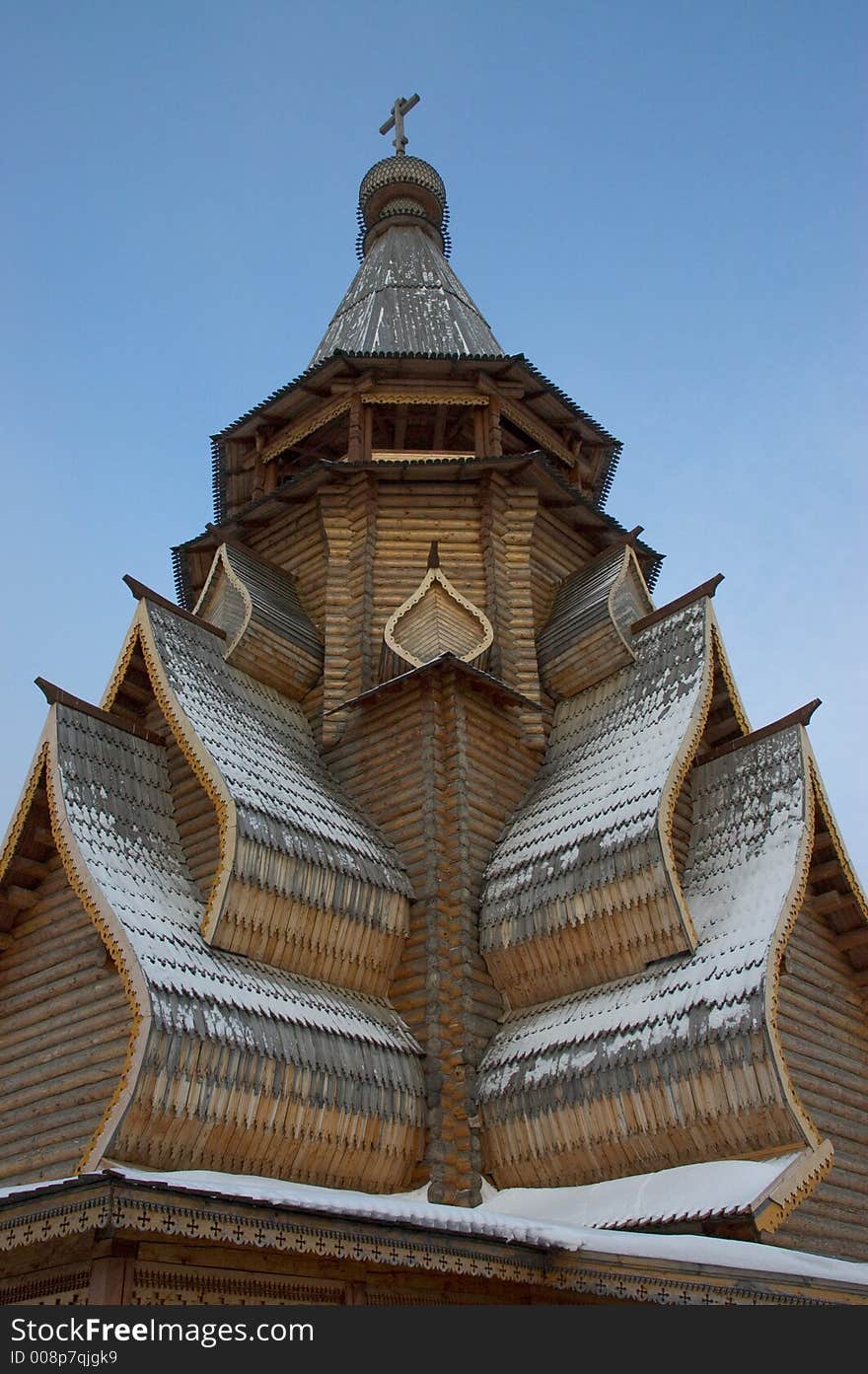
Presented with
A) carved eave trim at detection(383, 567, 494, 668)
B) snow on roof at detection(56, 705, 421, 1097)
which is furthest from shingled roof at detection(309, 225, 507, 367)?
snow on roof at detection(56, 705, 421, 1097)

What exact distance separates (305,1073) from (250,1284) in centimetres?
286

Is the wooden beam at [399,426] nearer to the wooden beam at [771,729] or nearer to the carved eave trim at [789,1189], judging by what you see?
the wooden beam at [771,729]

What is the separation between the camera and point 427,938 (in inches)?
462

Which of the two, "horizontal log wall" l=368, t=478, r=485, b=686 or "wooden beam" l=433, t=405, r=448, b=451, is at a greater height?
"wooden beam" l=433, t=405, r=448, b=451

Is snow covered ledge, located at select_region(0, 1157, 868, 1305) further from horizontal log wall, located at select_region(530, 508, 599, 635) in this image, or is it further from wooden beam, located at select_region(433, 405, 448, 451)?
wooden beam, located at select_region(433, 405, 448, 451)

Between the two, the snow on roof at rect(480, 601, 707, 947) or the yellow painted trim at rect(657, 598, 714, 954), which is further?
the snow on roof at rect(480, 601, 707, 947)

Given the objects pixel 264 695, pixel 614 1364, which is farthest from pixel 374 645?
pixel 614 1364

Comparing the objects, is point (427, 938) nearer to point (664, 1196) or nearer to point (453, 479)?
point (664, 1196)

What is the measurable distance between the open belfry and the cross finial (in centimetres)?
900

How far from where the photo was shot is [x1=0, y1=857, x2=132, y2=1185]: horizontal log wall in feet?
32.2

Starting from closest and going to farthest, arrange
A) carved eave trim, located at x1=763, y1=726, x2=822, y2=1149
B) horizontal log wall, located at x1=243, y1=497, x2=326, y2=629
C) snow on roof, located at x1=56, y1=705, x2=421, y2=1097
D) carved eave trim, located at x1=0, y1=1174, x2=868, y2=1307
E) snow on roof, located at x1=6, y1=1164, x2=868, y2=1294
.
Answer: carved eave trim, located at x1=0, y1=1174, x2=868, y2=1307
snow on roof, located at x1=6, y1=1164, x2=868, y2=1294
carved eave trim, located at x1=763, y1=726, x2=822, y2=1149
snow on roof, located at x1=56, y1=705, x2=421, y2=1097
horizontal log wall, located at x1=243, y1=497, x2=326, y2=629

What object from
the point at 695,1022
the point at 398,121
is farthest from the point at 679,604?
the point at 398,121

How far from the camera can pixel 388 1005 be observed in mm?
11617

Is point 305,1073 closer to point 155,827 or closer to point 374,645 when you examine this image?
point 155,827
